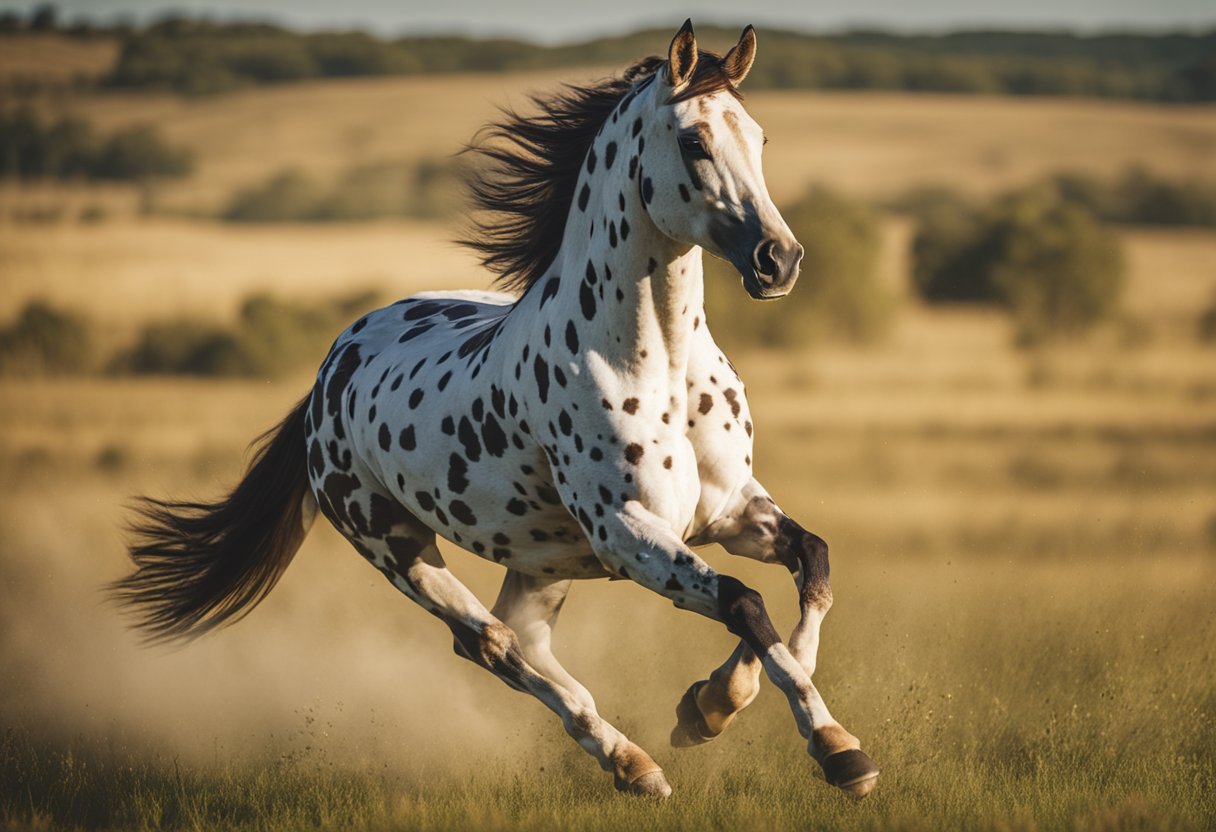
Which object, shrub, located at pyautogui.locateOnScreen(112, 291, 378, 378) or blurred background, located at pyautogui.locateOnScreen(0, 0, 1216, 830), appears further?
shrub, located at pyautogui.locateOnScreen(112, 291, 378, 378)

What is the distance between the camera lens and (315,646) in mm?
8633

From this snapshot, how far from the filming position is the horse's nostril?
15.3 ft

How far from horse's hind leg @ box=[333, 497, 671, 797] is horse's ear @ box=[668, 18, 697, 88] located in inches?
83.9

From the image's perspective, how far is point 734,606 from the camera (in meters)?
4.88

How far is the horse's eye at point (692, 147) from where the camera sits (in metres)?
4.85

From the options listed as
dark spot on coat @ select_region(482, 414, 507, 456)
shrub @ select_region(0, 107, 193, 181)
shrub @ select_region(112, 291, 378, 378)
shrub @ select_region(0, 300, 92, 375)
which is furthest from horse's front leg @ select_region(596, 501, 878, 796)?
shrub @ select_region(0, 107, 193, 181)

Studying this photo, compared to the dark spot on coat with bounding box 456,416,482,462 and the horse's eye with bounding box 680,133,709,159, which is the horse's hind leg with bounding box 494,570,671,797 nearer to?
the dark spot on coat with bounding box 456,416,482,462

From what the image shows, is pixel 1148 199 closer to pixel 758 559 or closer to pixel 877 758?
pixel 877 758

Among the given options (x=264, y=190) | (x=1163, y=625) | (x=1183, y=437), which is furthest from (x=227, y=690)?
(x=264, y=190)

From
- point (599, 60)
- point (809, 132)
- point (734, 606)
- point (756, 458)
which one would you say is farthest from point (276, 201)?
point (734, 606)

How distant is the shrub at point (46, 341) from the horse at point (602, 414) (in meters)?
22.8

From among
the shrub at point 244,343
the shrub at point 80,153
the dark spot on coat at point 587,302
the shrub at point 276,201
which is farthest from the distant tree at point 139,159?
the dark spot on coat at point 587,302

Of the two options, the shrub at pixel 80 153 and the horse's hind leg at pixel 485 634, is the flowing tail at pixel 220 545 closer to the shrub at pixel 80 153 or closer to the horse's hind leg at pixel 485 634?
the horse's hind leg at pixel 485 634

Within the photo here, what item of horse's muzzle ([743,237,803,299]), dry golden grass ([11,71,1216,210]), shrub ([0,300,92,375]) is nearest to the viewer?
horse's muzzle ([743,237,803,299])
